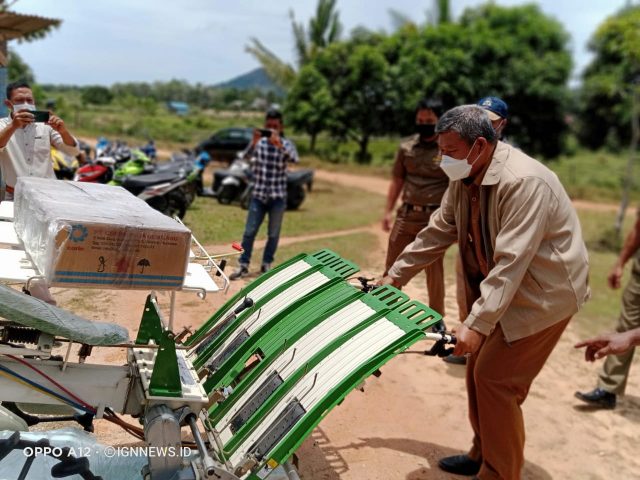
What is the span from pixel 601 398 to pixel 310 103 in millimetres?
21299

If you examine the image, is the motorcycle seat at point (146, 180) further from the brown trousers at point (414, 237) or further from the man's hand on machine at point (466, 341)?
the man's hand on machine at point (466, 341)

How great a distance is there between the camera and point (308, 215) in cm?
1326

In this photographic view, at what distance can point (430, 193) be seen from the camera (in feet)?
19.4

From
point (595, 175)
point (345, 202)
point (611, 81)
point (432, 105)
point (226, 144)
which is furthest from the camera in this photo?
point (595, 175)

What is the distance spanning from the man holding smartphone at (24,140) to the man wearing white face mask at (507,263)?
10.2 ft

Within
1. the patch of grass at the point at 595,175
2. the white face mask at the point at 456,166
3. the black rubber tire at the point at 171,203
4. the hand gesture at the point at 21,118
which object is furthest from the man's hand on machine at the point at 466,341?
the patch of grass at the point at 595,175

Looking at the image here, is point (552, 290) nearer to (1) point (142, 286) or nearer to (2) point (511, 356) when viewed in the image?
(2) point (511, 356)

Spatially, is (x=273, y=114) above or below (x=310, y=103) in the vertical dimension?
above

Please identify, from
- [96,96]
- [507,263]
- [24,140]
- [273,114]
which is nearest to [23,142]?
[24,140]

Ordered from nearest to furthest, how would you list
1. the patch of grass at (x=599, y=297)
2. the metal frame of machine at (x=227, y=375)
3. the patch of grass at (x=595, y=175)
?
1. the metal frame of machine at (x=227, y=375)
2. the patch of grass at (x=599, y=297)
3. the patch of grass at (x=595, y=175)

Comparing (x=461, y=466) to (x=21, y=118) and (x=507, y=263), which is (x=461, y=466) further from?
(x=21, y=118)

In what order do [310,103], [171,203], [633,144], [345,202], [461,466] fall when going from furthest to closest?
[310,103] → [345,202] → [633,144] → [171,203] → [461,466]

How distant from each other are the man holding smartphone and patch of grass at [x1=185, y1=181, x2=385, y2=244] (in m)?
3.29

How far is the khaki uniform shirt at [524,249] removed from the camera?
311cm
